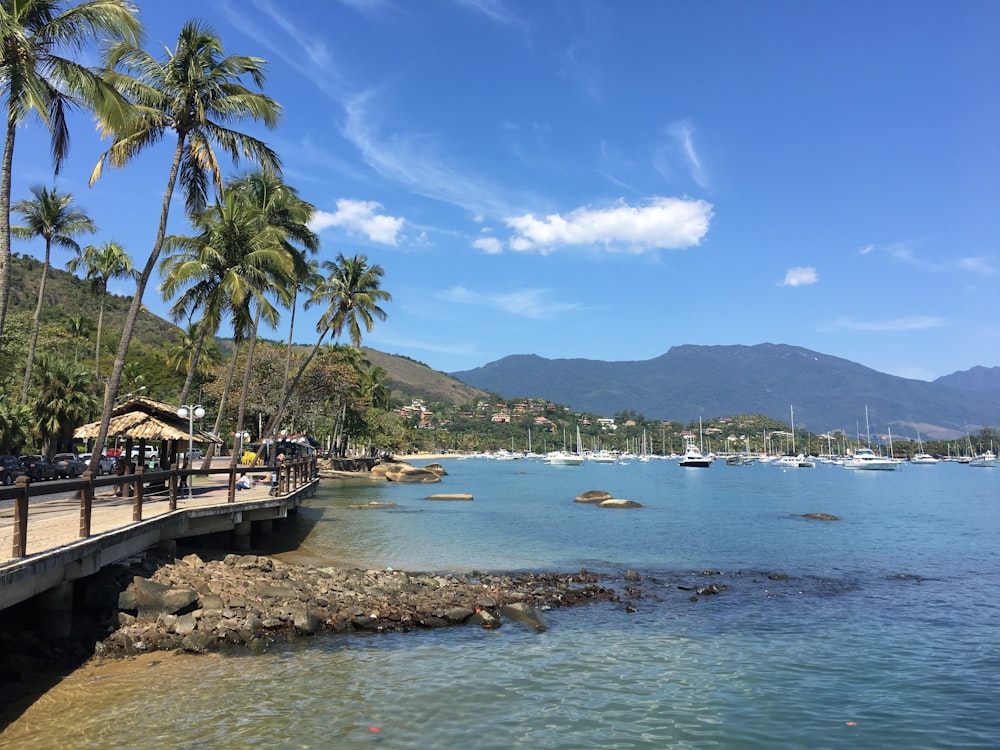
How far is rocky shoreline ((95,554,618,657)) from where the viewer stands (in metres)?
12.0

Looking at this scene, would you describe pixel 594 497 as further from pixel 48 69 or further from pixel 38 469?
pixel 48 69

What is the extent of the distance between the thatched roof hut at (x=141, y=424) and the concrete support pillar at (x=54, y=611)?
421 inches

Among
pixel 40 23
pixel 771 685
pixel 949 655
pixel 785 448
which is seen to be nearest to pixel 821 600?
pixel 949 655

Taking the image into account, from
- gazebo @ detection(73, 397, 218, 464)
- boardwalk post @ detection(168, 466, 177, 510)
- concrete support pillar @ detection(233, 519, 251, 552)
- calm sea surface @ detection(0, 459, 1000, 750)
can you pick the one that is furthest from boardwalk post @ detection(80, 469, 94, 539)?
concrete support pillar @ detection(233, 519, 251, 552)

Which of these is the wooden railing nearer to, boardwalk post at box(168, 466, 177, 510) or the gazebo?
boardwalk post at box(168, 466, 177, 510)

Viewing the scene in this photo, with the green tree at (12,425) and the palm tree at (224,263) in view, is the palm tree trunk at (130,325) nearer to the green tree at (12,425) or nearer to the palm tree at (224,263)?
the palm tree at (224,263)

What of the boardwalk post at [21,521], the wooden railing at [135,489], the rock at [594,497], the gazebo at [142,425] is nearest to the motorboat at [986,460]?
the rock at [594,497]

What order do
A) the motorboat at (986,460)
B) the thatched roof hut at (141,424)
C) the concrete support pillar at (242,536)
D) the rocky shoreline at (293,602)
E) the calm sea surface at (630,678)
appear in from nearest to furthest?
the calm sea surface at (630,678), the rocky shoreline at (293,602), the thatched roof hut at (141,424), the concrete support pillar at (242,536), the motorboat at (986,460)

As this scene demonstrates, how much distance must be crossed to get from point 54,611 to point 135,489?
3540 mm

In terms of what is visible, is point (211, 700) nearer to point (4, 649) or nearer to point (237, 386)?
Answer: point (4, 649)

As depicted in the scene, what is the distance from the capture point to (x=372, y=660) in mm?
11570

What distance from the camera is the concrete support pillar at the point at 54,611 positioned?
11125mm

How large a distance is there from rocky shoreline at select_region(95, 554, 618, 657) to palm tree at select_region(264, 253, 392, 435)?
93.8 feet

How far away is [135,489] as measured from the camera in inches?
567
